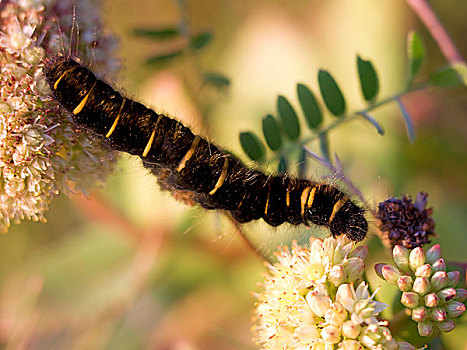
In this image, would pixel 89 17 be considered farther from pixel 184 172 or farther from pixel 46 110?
pixel 184 172

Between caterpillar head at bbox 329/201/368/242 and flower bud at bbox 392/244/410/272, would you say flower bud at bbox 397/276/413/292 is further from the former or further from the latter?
caterpillar head at bbox 329/201/368/242

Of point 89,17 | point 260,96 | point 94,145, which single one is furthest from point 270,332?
point 260,96

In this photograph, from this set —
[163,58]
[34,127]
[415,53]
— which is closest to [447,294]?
[415,53]

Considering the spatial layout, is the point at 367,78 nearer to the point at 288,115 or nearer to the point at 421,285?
the point at 288,115

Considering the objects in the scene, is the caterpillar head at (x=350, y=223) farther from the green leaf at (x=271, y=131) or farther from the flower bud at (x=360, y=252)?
the green leaf at (x=271, y=131)

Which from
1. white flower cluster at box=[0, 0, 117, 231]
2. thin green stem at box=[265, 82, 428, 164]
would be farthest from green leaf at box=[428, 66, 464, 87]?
white flower cluster at box=[0, 0, 117, 231]

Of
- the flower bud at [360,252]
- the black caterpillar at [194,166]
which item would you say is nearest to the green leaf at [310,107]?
the black caterpillar at [194,166]
